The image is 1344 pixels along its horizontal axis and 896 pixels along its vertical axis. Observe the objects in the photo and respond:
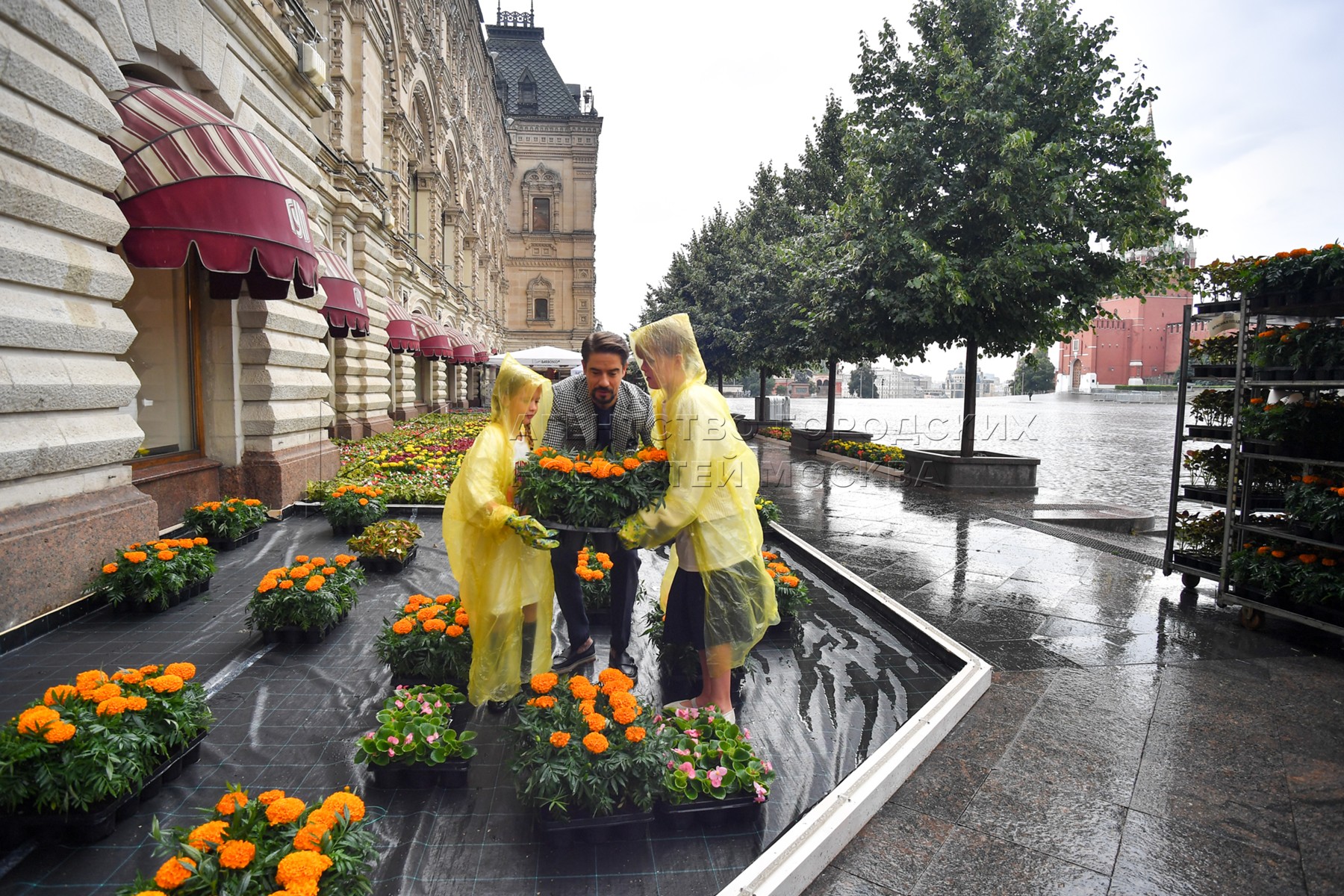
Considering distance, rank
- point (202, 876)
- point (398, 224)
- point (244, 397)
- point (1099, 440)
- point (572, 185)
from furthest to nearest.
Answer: point (572, 185) → point (1099, 440) → point (398, 224) → point (244, 397) → point (202, 876)

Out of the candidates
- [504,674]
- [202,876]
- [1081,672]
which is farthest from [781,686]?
[202,876]

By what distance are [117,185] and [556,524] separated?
5100 millimetres

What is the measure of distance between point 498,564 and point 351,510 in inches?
194

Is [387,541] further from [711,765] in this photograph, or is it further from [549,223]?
[549,223]

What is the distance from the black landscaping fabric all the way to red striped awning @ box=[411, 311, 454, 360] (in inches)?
610

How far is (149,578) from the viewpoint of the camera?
16.1 feet

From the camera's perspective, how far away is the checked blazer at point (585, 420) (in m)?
3.78

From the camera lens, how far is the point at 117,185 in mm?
5336

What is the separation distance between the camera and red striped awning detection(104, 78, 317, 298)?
548 cm

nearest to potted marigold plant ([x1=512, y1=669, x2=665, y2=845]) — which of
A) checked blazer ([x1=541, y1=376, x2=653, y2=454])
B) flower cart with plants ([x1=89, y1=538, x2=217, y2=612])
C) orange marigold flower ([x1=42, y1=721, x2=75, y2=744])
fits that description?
checked blazer ([x1=541, y1=376, x2=653, y2=454])

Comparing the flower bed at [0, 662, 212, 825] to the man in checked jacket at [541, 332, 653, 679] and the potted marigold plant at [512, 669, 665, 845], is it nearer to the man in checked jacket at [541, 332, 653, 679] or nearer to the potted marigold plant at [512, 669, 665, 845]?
the potted marigold plant at [512, 669, 665, 845]

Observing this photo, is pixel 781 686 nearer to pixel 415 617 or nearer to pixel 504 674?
→ pixel 504 674

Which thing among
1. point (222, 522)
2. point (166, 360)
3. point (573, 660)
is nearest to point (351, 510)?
point (222, 522)

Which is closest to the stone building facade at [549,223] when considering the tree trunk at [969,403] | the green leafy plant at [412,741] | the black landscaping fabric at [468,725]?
the tree trunk at [969,403]
